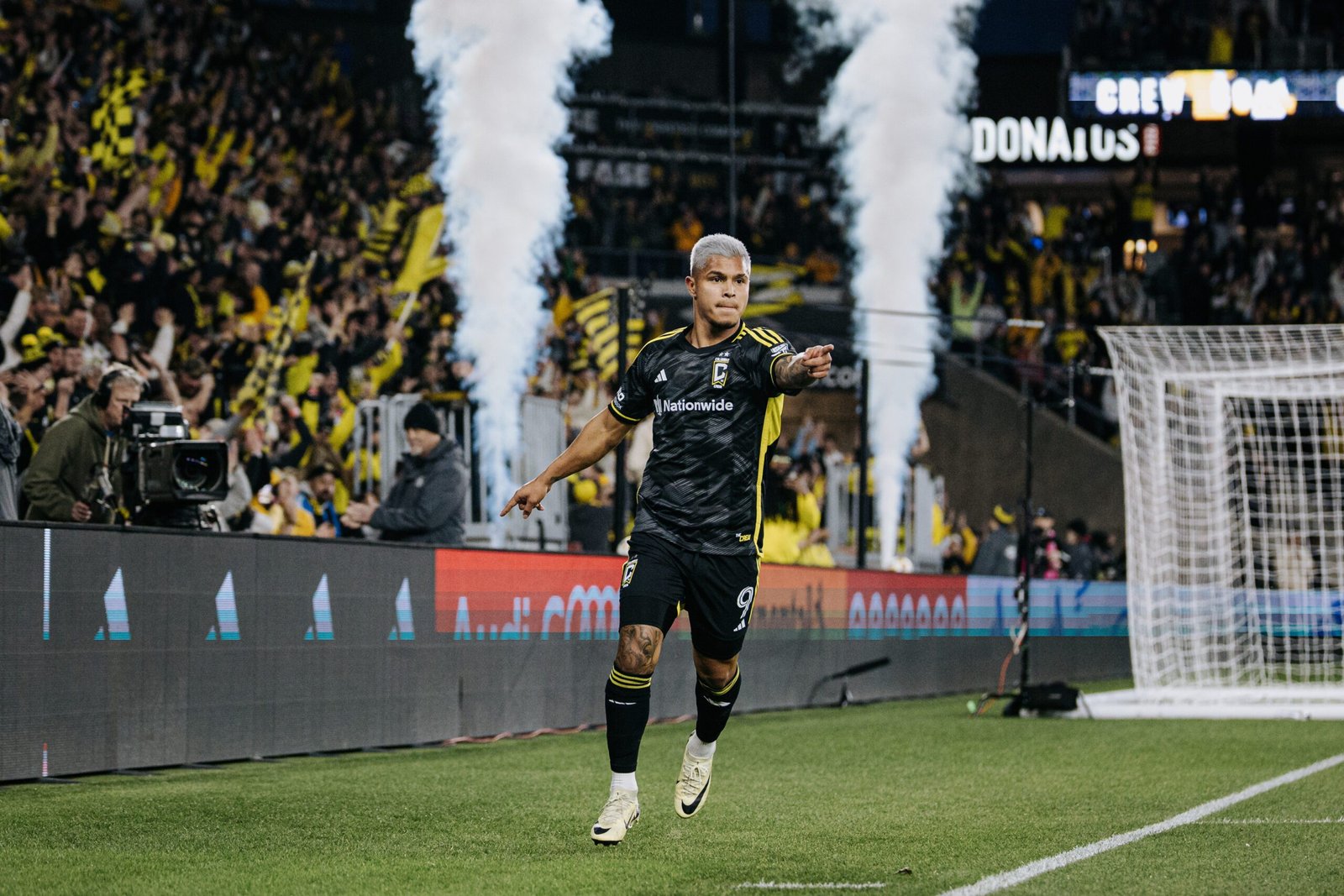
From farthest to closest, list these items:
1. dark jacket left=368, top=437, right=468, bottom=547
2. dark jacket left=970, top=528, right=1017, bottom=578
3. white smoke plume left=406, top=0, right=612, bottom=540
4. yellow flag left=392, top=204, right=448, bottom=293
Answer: dark jacket left=970, top=528, right=1017, bottom=578 < white smoke plume left=406, top=0, right=612, bottom=540 < yellow flag left=392, top=204, right=448, bottom=293 < dark jacket left=368, top=437, right=468, bottom=547

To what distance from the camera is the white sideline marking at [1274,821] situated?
791 centimetres

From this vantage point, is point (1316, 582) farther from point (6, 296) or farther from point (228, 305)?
point (6, 296)

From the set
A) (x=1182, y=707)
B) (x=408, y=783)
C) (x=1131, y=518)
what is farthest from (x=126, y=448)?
(x=1131, y=518)

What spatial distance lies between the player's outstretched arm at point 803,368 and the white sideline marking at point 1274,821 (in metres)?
2.84

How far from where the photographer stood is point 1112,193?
35.6 metres

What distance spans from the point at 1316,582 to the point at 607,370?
860 centimetres

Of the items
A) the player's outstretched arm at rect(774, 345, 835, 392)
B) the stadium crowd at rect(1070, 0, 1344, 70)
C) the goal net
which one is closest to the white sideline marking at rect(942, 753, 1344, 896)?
the player's outstretched arm at rect(774, 345, 835, 392)

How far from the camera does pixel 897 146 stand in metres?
31.0

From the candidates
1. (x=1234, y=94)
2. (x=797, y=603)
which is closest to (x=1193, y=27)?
(x=1234, y=94)

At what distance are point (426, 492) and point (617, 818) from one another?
642cm

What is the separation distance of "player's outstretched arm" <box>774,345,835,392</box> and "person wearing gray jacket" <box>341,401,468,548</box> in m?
6.52

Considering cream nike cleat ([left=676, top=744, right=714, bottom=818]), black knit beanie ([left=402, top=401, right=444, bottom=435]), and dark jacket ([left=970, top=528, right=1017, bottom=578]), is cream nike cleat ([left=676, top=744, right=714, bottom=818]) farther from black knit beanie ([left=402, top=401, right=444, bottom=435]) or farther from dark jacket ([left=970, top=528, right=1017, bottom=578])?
dark jacket ([left=970, top=528, right=1017, bottom=578])

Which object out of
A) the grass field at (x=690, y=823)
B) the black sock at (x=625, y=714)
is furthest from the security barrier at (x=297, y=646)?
the black sock at (x=625, y=714)

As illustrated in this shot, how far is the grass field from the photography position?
A: 615 cm
